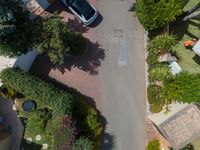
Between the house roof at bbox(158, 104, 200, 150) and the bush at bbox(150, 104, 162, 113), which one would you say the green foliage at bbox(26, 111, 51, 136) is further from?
the house roof at bbox(158, 104, 200, 150)

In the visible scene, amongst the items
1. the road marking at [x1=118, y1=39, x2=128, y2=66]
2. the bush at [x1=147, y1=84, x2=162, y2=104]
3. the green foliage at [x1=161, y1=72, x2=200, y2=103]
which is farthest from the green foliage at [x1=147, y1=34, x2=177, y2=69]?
the green foliage at [x1=161, y1=72, x2=200, y2=103]

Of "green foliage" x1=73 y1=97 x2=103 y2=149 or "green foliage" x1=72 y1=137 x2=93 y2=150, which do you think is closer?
"green foliage" x1=72 y1=137 x2=93 y2=150

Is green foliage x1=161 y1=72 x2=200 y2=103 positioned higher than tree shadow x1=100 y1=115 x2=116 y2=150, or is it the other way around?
green foliage x1=161 y1=72 x2=200 y2=103

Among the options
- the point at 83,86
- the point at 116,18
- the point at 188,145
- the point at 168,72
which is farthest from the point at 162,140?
the point at 116,18

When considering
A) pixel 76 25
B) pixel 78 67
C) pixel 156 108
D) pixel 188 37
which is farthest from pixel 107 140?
pixel 188 37

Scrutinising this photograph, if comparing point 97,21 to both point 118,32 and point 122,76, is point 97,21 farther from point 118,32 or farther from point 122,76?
point 122,76

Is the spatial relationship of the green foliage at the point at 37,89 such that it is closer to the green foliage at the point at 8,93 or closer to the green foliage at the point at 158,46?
the green foliage at the point at 8,93

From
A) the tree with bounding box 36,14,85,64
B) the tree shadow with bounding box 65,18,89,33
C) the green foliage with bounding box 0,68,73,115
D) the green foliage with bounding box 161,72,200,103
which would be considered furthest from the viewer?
the tree shadow with bounding box 65,18,89,33
